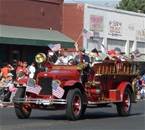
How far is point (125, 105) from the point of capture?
2000cm

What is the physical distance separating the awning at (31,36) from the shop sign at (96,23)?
142 inches

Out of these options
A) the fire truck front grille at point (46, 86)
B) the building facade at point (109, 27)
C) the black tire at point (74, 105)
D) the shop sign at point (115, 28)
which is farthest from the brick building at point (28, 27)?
the black tire at point (74, 105)

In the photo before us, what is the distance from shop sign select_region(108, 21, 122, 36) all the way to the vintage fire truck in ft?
83.8

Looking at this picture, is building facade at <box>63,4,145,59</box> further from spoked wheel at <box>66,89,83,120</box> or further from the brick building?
spoked wheel at <box>66,89,83,120</box>

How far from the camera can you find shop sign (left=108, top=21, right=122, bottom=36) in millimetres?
45125

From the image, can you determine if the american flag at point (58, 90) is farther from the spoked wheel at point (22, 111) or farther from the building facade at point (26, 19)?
the building facade at point (26, 19)

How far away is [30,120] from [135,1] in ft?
175

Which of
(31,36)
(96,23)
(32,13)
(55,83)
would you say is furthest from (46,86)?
(96,23)

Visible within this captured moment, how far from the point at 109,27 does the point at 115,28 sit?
1.06m

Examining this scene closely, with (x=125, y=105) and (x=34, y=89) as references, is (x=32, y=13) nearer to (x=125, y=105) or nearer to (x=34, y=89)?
(x=125, y=105)

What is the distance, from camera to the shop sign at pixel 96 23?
4262 cm

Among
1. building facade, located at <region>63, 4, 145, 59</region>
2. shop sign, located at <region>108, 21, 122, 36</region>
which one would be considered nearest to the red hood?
building facade, located at <region>63, 4, 145, 59</region>

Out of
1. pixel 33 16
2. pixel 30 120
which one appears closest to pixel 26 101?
pixel 30 120

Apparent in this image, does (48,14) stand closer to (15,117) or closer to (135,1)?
(15,117)
